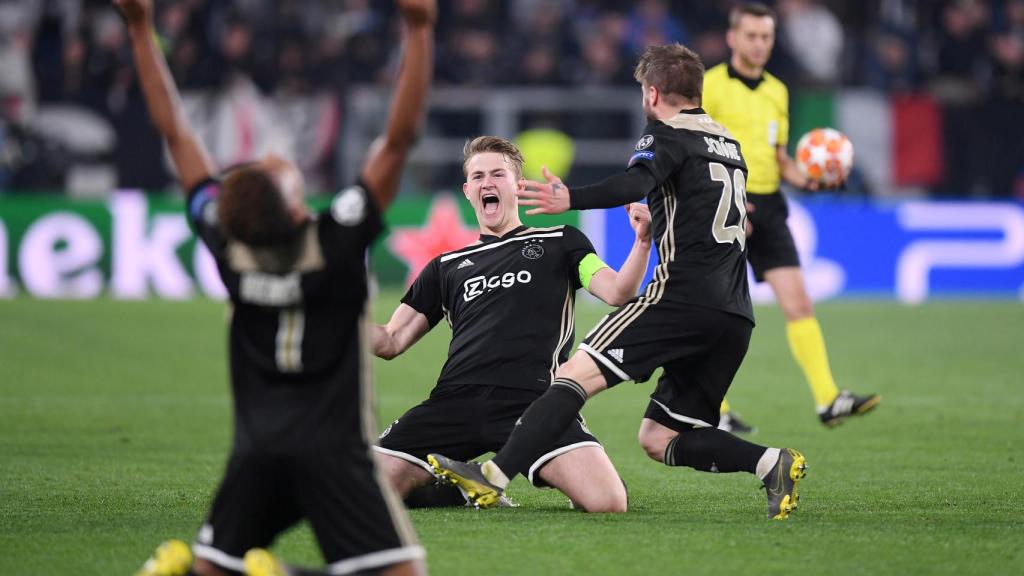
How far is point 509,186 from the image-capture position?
745cm

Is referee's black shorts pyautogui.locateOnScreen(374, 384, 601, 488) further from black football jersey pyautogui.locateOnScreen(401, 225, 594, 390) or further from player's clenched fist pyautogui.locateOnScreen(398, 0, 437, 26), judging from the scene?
player's clenched fist pyautogui.locateOnScreen(398, 0, 437, 26)

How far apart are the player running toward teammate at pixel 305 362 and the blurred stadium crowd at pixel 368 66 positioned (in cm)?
1596

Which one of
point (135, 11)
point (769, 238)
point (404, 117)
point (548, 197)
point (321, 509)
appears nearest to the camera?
point (321, 509)

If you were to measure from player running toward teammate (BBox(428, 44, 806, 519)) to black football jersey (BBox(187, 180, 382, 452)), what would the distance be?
1.74m

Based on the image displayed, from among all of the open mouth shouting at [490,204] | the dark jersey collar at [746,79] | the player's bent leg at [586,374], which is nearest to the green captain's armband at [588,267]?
the open mouth shouting at [490,204]

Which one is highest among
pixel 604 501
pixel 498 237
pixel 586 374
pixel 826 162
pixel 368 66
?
pixel 368 66

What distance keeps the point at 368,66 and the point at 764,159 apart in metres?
12.3

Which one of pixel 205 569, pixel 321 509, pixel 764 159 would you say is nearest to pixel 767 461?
pixel 321 509

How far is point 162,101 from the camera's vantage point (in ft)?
16.5

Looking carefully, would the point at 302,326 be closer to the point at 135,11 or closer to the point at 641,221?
the point at 135,11

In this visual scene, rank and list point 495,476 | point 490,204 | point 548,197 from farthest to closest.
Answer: point 490,204 < point 495,476 < point 548,197

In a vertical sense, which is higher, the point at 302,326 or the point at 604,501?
the point at 302,326

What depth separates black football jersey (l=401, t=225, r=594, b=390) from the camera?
23.8 ft

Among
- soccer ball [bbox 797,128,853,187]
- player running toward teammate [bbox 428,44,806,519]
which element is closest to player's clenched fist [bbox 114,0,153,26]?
player running toward teammate [bbox 428,44,806,519]
